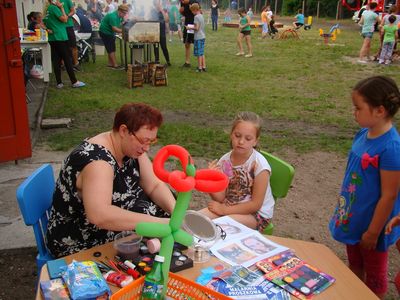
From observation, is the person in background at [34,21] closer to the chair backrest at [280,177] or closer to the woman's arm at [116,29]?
the woman's arm at [116,29]

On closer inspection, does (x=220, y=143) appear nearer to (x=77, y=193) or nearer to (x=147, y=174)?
(x=147, y=174)

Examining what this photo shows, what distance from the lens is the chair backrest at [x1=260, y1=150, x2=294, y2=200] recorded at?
276cm

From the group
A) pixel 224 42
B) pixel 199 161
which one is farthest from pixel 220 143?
pixel 224 42

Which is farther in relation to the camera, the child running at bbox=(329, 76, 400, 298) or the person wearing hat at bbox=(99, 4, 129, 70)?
the person wearing hat at bbox=(99, 4, 129, 70)

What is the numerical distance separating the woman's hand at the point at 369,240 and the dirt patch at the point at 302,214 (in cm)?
87

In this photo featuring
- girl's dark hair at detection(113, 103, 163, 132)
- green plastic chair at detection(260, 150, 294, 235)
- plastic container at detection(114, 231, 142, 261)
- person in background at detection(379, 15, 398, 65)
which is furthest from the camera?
person in background at detection(379, 15, 398, 65)

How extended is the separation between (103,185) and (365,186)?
1377 millimetres

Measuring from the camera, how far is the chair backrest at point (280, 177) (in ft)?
9.05

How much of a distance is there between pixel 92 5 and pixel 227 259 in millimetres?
16826

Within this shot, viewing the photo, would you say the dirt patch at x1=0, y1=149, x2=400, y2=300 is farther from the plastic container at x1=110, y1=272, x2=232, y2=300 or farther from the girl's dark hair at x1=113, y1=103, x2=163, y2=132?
the plastic container at x1=110, y1=272, x2=232, y2=300

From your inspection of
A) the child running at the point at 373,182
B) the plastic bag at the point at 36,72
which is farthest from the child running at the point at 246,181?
the plastic bag at the point at 36,72

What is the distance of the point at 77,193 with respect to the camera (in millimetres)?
2076

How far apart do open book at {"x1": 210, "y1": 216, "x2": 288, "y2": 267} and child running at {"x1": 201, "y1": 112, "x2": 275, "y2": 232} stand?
0.50m

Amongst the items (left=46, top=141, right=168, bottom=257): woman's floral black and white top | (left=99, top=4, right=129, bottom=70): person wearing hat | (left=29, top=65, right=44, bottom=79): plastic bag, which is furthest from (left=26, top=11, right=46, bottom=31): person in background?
(left=46, top=141, right=168, bottom=257): woman's floral black and white top
